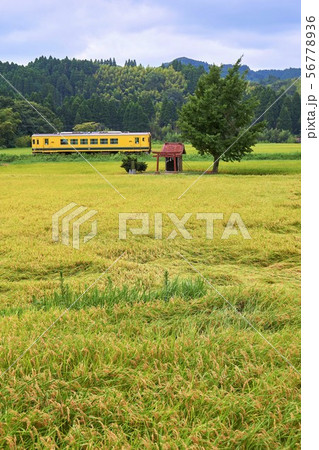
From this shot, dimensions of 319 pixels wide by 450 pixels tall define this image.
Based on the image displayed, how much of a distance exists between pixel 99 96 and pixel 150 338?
480 cm

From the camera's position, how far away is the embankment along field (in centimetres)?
158

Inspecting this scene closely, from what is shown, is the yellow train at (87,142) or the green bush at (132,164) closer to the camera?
the yellow train at (87,142)

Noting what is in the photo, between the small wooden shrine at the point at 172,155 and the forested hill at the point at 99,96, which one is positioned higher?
the forested hill at the point at 99,96

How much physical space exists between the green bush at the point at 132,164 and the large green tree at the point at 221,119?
1.58 meters

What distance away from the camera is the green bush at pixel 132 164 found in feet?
26.4

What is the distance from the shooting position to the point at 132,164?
27.9ft

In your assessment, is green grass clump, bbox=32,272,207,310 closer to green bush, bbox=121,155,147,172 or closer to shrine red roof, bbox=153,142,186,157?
green bush, bbox=121,155,147,172

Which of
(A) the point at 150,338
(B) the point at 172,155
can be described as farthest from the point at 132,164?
(A) the point at 150,338

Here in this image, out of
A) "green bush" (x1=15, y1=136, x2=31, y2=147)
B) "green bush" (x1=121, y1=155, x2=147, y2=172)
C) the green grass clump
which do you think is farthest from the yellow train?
the green grass clump

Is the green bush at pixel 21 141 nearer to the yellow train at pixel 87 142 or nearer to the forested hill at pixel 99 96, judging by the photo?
the forested hill at pixel 99 96

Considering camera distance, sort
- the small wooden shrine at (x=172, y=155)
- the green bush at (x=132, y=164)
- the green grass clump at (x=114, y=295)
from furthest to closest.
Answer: the small wooden shrine at (x=172, y=155) < the green bush at (x=132, y=164) < the green grass clump at (x=114, y=295)

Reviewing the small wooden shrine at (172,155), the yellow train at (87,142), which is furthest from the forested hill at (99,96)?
the small wooden shrine at (172,155)
